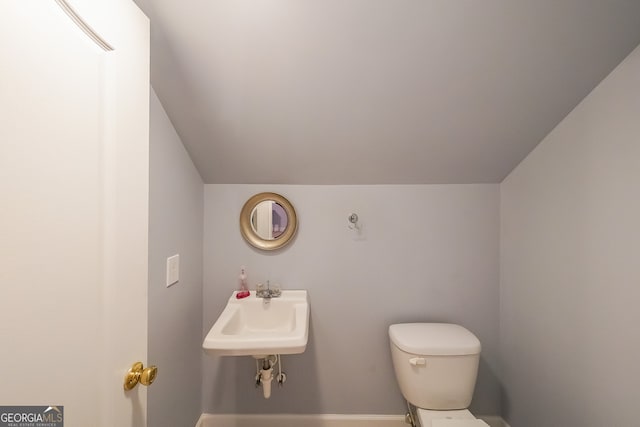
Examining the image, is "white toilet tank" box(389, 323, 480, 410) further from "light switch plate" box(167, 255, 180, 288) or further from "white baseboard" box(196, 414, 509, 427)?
"light switch plate" box(167, 255, 180, 288)

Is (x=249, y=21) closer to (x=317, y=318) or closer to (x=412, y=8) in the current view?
(x=412, y=8)

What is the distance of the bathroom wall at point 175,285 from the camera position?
1.10m

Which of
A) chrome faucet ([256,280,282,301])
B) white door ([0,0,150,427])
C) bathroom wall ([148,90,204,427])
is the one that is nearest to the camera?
white door ([0,0,150,427])

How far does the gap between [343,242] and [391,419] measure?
109cm

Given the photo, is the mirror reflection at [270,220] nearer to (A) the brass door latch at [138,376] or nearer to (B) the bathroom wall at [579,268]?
(A) the brass door latch at [138,376]

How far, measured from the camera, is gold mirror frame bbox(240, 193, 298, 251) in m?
1.58

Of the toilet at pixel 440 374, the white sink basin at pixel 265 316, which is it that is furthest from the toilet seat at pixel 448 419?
the white sink basin at pixel 265 316

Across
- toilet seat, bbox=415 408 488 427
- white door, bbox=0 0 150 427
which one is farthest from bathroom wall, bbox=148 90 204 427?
toilet seat, bbox=415 408 488 427

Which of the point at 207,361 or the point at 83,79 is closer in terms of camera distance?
the point at 83,79

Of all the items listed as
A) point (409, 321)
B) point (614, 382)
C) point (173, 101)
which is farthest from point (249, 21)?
point (614, 382)

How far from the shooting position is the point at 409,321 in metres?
1.61

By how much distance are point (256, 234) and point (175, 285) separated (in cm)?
49

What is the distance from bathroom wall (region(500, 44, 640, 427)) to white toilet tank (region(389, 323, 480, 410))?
0.34 meters

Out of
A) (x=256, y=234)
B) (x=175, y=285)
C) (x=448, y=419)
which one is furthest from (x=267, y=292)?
(x=448, y=419)
